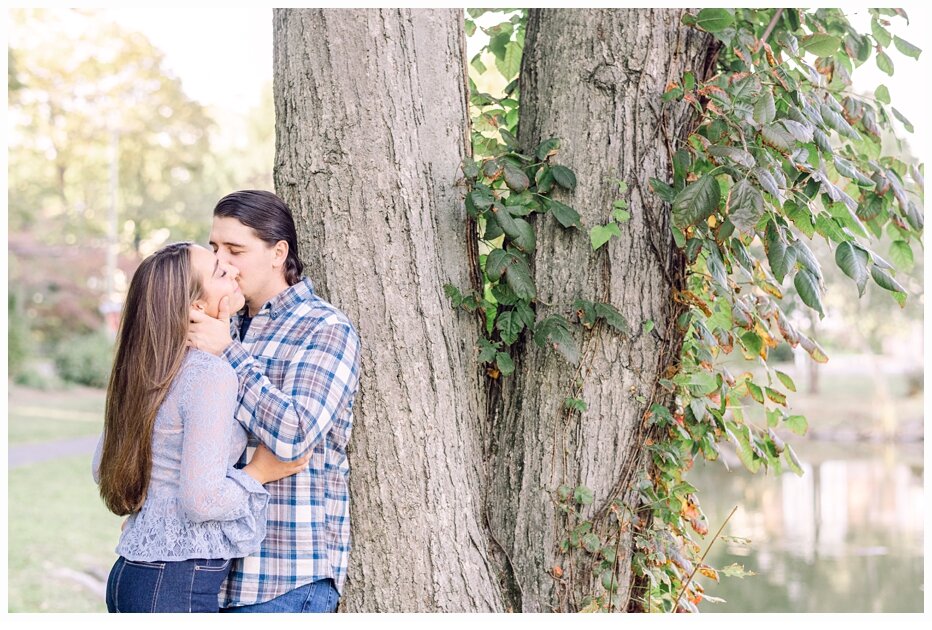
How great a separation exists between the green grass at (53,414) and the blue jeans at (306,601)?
11489mm

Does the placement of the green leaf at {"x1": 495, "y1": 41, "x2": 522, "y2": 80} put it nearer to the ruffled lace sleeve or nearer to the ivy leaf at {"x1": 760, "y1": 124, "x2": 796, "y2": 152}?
the ivy leaf at {"x1": 760, "y1": 124, "x2": 796, "y2": 152}

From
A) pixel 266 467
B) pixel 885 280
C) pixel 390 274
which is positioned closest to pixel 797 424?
pixel 885 280

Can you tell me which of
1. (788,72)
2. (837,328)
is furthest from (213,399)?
(837,328)

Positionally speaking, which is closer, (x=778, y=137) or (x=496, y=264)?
(x=778, y=137)

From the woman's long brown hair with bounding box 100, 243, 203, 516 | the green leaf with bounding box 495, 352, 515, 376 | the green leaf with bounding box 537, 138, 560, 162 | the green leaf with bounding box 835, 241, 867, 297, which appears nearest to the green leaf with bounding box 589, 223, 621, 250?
the green leaf with bounding box 537, 138, 560, 162

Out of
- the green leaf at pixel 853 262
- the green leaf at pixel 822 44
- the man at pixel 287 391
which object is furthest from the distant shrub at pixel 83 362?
the green leaf at pixel 853 262

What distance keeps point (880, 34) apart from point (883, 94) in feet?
0.68

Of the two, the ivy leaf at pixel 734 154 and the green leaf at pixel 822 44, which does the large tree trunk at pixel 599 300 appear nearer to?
the ivy leaf at pixel 734 154

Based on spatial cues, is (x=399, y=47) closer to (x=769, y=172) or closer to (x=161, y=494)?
(x=769, y=172)

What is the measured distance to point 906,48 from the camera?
9.52ft

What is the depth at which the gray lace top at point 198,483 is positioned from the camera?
6.36 ft

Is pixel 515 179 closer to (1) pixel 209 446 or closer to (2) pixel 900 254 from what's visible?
(1) pixel 209 446

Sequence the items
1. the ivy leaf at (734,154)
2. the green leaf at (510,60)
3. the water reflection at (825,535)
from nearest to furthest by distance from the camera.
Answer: the ivy leaf at (734,154)
the green leaf at (510,60)
the water reflection at (825,535)

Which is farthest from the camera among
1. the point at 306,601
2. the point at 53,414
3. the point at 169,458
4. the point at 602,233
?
the point at 53,414
